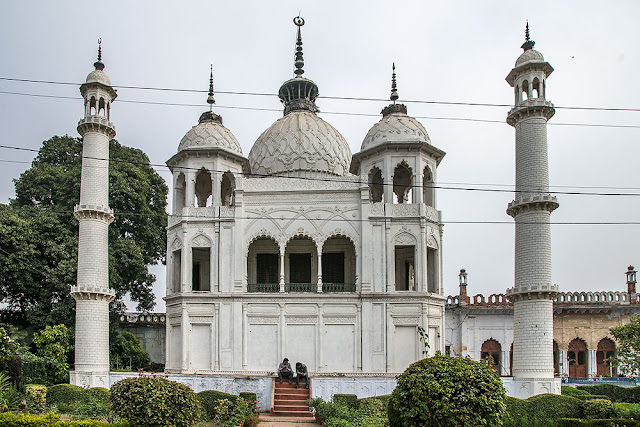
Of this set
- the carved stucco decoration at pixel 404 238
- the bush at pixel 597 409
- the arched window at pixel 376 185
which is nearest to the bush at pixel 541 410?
the bush at pixel 597 409

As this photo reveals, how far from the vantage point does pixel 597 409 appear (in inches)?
792

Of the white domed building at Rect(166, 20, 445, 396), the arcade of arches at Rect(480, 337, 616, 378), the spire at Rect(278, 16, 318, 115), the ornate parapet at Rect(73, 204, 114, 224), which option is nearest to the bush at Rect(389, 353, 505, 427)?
the white domed building at Rect(166, 20, 445, 396)

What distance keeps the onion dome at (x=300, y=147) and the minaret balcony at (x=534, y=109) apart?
32.5 ft

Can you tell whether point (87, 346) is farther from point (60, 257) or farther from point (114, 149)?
point (114, 149)

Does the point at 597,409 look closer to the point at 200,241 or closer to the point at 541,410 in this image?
the point at 541,410

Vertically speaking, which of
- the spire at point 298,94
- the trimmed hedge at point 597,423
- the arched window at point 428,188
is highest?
the spire at point 298,94

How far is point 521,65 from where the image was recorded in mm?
26594

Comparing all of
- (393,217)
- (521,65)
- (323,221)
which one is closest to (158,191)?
(323,221)

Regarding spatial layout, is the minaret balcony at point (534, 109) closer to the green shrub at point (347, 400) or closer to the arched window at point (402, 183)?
the arched window at point (402, 183)

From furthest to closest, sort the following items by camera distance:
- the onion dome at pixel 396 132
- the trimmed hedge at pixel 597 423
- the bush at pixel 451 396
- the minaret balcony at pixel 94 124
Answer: the onion dome at pixel 396 132 < the minaret balcony at pixel 94 124 < the trimmed hedge at pixel 597 423 < the bush at pixel 451 396

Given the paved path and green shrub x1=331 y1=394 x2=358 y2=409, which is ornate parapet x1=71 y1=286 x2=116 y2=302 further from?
green shrub x1=331 y1=394 x2=358 y2=409

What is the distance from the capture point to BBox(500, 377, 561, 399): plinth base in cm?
2420

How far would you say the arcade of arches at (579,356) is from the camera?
38.5 m

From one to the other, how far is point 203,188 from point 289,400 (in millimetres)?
13792
